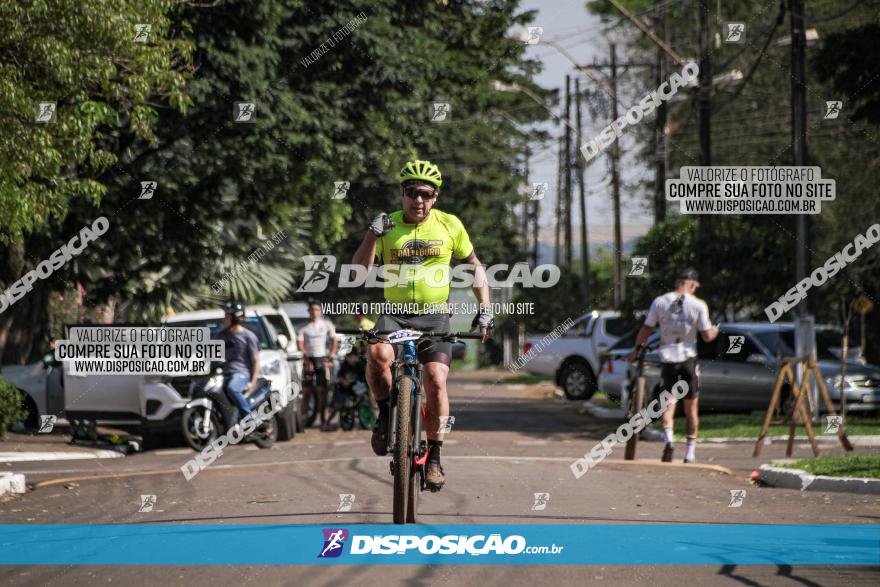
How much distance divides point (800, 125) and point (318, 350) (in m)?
8.63

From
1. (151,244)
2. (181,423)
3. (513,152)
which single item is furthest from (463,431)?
(513,152)

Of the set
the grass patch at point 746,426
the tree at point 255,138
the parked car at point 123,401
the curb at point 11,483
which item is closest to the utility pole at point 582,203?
the tree at point 255,138

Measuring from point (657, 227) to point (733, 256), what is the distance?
6.49ft

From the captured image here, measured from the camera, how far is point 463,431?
22.3 m

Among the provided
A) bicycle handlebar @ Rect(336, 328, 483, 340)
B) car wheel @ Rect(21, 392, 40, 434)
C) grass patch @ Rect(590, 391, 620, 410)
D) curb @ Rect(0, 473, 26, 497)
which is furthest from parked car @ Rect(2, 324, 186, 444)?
grass patch @ Rect(590, 391, 620, 410)

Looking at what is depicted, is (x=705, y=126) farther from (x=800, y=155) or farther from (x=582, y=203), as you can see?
(x=582, y=203)

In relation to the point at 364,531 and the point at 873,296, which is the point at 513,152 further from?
the point at 364,531

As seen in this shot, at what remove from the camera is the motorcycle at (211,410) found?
18125mm

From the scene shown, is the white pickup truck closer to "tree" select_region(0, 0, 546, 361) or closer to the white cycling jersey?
"tree" select_region(0, 0, 546, 361)

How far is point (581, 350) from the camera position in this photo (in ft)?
110

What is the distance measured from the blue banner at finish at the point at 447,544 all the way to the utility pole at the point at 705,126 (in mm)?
16079

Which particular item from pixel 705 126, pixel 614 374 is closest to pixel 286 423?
pixel 614 374

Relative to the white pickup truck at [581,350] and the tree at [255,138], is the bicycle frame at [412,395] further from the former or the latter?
the white pickup truck at [581,350]

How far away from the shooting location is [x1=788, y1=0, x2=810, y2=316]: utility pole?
71.9ft
